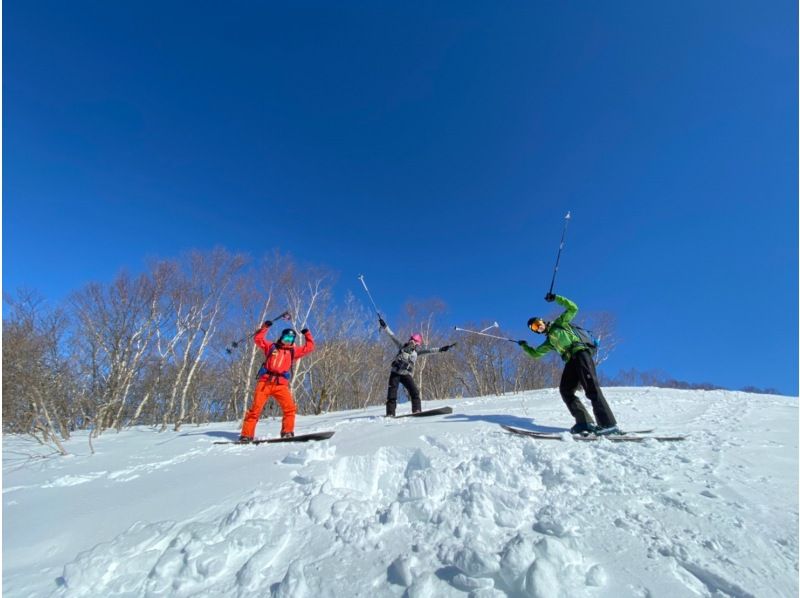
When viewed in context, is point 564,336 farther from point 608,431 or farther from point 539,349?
point 608,431

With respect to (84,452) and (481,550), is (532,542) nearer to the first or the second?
(481,550)

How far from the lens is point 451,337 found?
31.4m

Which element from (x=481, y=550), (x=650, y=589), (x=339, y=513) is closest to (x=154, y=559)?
(x=339, y=513)

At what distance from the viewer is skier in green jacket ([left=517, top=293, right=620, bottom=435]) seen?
16.4 ft

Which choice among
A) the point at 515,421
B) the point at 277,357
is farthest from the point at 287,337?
the point at 515,421

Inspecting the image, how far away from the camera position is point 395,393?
26.9 feet

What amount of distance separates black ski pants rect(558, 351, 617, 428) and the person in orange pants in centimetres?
465

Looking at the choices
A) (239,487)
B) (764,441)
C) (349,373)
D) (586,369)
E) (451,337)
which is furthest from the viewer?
(451,337)

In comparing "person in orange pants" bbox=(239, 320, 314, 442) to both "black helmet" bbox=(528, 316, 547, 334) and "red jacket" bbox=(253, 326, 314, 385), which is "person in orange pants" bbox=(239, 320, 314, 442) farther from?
"black helmet" bbox=(528, 316, 547, 334)

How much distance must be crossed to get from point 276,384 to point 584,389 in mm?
5333

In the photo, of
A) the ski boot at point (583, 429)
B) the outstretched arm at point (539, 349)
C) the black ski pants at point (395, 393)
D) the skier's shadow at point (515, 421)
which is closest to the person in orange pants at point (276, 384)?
the black ski pants at point (395, 393)

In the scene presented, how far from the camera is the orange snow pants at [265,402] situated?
6.23 meters

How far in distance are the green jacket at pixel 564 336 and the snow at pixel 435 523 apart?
1801mm

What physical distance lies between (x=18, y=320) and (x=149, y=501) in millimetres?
20122
